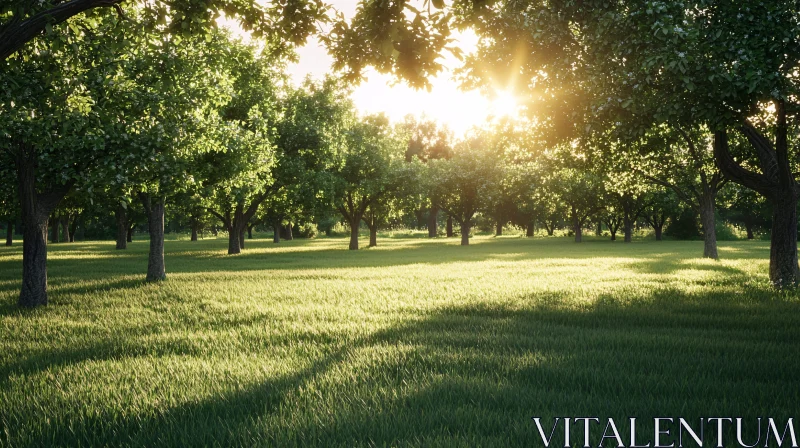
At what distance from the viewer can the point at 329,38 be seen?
7.57 m

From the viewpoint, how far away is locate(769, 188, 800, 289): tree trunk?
15.1m

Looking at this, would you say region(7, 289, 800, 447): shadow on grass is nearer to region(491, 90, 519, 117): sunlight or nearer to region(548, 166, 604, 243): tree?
region(491, 90, 519, 117): sunlight

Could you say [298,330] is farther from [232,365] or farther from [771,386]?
[771,386]

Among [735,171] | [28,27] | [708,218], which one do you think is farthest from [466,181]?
[28,27]

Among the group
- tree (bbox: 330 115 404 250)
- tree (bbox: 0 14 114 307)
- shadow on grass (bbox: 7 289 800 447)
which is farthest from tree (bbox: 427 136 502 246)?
shadow on grass (bbox: 7 289 800 447)

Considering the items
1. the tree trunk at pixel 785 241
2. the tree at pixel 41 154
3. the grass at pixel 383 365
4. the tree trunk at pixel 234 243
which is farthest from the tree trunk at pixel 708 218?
the tree trunk at pixel 234 243

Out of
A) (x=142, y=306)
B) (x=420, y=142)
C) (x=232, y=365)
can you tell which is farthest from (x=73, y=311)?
(x=420, y=142)

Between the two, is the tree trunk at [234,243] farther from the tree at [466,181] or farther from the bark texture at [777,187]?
the bark texture at [777,187]

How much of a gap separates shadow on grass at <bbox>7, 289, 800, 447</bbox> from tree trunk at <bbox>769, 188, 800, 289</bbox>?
6.93m

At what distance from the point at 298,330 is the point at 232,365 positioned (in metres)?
2.51

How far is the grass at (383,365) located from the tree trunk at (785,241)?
1.52 metres

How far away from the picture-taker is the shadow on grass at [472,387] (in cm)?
483

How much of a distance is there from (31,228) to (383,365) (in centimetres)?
1231

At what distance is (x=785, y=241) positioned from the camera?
15.4 m
